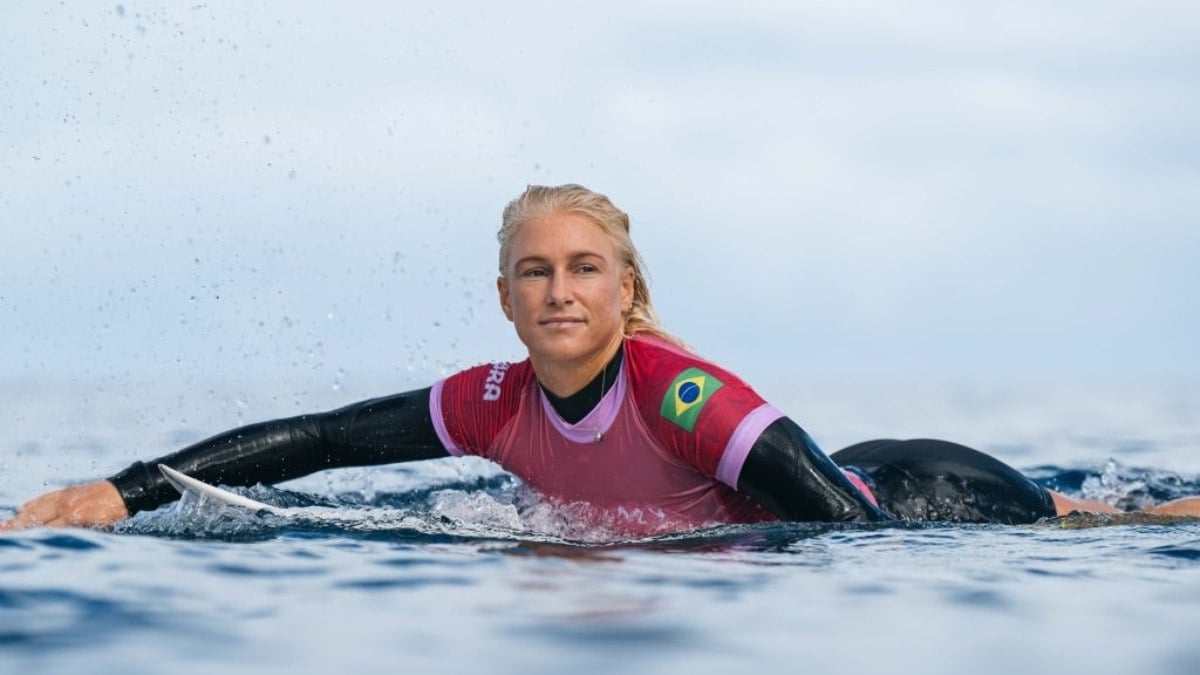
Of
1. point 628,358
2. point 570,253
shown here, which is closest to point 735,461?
point 628,358

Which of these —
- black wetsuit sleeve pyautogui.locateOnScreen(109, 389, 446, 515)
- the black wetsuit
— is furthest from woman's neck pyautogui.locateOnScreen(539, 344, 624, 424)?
the black wetsuit

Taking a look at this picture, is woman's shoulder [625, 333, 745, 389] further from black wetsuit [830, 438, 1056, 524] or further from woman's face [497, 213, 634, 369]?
black wetsuit [830, 438, 1056, 524]

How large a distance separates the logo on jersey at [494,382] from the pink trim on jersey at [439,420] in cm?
25

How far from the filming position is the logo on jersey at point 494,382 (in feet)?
22.0

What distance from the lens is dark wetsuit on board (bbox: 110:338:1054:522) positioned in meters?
5.80

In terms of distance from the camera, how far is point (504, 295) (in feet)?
21.4

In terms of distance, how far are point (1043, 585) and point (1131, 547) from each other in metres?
1.19

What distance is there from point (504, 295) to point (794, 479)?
167 centimetres

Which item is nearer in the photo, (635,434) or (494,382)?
(635,434)

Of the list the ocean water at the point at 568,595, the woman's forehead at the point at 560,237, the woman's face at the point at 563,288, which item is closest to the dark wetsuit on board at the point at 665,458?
the ocean water at the point at 568,595

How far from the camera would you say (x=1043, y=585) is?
4.80 m

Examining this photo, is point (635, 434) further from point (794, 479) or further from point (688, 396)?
point (794, 479)

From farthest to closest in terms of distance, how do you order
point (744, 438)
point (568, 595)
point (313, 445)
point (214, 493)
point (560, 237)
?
point (313, 445) < point (214, 493) < point (560, 237) < point (744, 438) < point (568, 595)

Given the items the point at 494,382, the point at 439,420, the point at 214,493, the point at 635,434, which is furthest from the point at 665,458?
the point at 214,493
